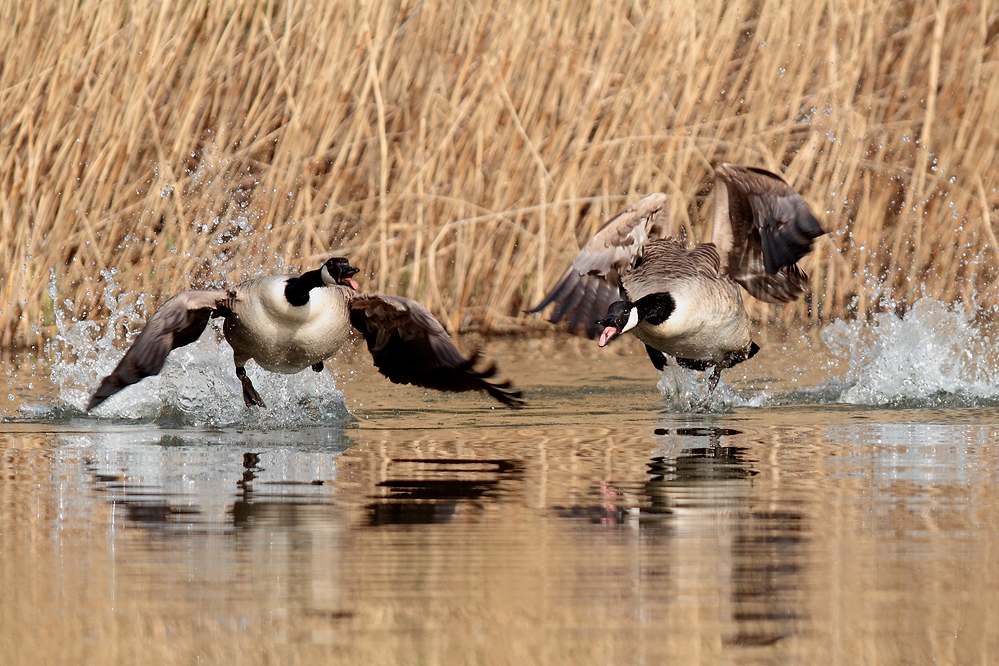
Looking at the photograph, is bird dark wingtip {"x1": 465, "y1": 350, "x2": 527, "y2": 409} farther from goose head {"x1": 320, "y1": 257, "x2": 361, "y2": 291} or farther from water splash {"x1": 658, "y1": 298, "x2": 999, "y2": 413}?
water splash {"x1": 658, "y1": 298, "x2": 999, "y2": 413}

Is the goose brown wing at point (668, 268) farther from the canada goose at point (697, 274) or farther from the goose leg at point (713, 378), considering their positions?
the goose leg at point (713, 378)

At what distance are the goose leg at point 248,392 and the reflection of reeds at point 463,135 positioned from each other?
5.92 ft

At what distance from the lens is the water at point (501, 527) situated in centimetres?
288

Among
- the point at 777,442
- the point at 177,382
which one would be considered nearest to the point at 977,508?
the point at 777,442

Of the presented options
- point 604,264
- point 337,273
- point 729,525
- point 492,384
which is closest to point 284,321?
point 337,273

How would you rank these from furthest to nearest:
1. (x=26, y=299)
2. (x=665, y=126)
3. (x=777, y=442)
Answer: (x=665, y=126) < (x=26, y=299) < (x=777, y=442)

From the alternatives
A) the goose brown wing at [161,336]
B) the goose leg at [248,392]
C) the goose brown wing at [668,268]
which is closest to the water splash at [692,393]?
the goose brown wing at [668,268]

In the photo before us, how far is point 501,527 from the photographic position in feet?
12.9

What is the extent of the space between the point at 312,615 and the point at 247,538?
2.59 feet

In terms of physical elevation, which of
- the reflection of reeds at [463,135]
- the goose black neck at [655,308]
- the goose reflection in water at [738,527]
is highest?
the reflection of reeds at [463,135]

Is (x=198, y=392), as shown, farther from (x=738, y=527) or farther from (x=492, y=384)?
(x=738, y=527)

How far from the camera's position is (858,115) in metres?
9.55

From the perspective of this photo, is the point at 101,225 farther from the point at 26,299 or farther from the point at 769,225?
the point at 769,225

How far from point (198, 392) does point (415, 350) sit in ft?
3.63
